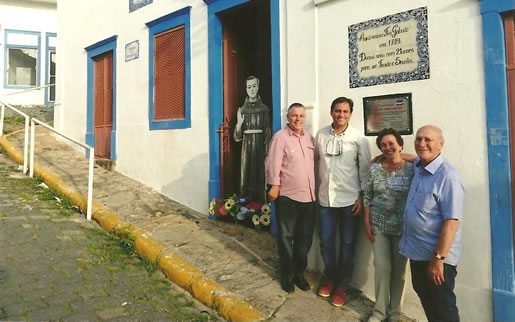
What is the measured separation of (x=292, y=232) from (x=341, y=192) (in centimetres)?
60

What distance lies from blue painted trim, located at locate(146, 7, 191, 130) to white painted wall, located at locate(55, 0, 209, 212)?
0.09 meters

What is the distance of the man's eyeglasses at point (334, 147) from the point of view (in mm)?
3561

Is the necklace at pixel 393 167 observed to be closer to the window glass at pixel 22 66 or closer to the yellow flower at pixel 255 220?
the yellow flower at pixel 255 220

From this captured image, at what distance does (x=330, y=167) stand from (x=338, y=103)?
0.61m

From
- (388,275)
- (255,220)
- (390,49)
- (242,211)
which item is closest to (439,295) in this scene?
(388,275)

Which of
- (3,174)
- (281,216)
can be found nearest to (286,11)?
(281,216)

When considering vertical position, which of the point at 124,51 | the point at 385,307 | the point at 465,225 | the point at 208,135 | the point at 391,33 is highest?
the point at 124,51

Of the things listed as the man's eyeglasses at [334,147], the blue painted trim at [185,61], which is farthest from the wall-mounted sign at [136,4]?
the man's eyeglasses at [334,147]

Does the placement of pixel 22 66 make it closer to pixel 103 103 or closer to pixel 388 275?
pixel 103 103

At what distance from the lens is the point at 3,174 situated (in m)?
6.82

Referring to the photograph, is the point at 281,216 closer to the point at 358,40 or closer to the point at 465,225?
the point at 465,225

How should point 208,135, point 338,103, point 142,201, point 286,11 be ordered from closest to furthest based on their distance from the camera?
point 338,103
point 286,11
point 208,135
point 142,201

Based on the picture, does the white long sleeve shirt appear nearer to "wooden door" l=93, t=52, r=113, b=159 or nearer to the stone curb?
the stone curb

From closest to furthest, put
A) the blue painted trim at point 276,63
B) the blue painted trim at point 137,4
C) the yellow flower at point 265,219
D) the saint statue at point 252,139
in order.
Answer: the blue painted trim at point 276,63
the yellow flower at point 265,219
the saint statue at point 252,139
the blue painted trim at point 137,4
